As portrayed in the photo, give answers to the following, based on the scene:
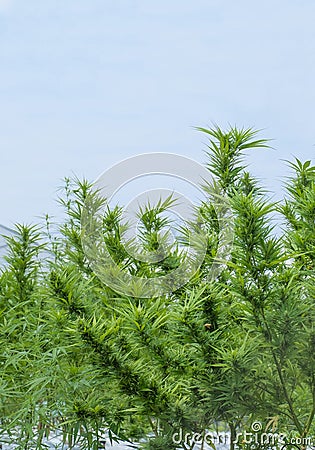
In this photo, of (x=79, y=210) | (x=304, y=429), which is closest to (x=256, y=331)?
(x=304, y=429)

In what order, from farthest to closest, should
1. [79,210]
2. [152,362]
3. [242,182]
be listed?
[79,210], [242,182], [152,362]

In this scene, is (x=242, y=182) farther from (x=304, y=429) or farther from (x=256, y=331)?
(x=304, y=429)

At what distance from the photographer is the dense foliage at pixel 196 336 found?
141cm

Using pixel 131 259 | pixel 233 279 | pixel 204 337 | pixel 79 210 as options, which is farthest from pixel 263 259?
pixel 79 210

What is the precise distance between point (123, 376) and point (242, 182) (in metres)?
0.58

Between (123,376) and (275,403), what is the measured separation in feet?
1.18

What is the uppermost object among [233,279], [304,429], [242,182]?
[242,182]

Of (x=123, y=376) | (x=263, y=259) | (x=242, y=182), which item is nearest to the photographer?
(x=263, y=259)

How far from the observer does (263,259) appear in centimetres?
138

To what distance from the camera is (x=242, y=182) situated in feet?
5.63

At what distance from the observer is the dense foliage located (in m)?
1.41

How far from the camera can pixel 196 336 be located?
143 centimetres

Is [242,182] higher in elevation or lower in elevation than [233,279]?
higher

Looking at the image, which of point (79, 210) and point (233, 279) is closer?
point (233, 279)
